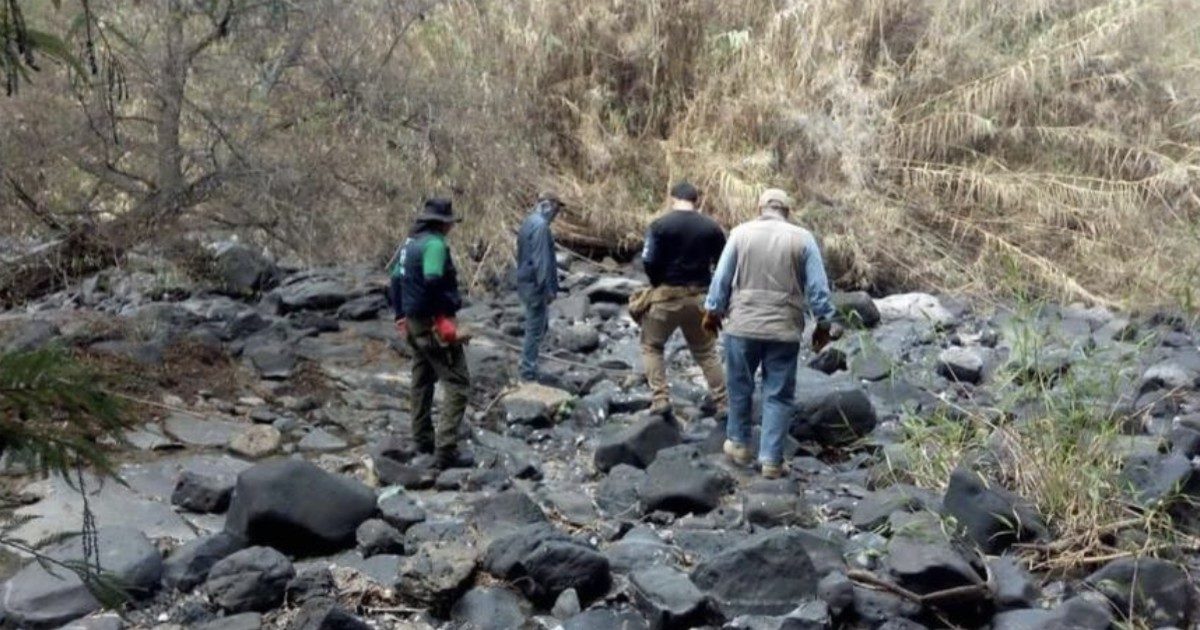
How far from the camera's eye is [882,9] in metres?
18.5

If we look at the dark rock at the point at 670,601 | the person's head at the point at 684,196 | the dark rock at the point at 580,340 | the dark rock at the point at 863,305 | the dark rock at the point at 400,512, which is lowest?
the dark rock at the point at 863,305

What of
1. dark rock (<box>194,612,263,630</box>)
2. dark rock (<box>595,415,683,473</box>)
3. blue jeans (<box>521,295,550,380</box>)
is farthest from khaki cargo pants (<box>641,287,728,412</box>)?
dark rock (<box>194,612,263,630</box>)

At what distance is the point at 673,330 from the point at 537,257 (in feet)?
5.00

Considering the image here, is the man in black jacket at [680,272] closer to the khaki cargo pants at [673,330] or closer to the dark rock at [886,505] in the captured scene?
the khaki cargo pants at [673,330]

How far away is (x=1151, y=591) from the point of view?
6.38 meters

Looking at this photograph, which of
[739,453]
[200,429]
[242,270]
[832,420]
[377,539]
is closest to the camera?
[377,539]

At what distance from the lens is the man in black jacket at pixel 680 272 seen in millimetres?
9445

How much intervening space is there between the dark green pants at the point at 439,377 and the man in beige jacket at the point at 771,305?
1.57 m

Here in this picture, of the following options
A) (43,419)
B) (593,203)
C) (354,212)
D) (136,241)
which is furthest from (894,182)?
(43,419)

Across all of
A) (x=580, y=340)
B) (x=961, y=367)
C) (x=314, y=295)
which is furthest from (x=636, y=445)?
(x=314, y=295)

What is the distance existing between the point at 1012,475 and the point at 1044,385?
0.58m

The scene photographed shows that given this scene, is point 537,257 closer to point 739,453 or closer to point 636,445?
point 636,445

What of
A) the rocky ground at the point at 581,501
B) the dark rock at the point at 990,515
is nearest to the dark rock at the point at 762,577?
the rocky ground at the point at 581,501

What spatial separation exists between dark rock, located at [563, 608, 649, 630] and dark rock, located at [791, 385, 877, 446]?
11.1 ft
